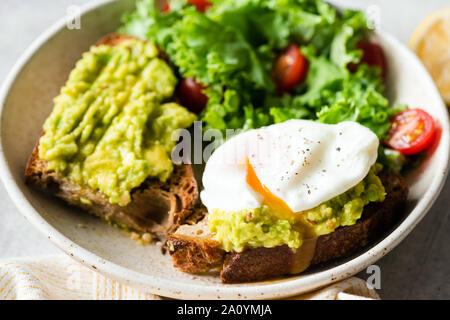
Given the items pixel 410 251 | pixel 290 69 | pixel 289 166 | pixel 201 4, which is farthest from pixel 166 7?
pixel 410 251

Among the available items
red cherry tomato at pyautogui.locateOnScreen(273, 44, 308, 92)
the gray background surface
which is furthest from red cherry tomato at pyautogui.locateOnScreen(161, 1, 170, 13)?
the gray background surface

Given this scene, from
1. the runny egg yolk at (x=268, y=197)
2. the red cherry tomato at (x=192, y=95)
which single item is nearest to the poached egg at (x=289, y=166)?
the runny egg yolk at (x=268, y=197)

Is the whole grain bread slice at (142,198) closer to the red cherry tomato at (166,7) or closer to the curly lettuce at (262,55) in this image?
the curly lettuce at (262,55)

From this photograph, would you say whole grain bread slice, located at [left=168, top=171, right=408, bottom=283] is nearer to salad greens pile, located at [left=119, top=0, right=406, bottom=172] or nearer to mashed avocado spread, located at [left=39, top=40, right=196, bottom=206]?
mashed avocado spread, located at [left=39, top=40, right=196, bottom=206]
